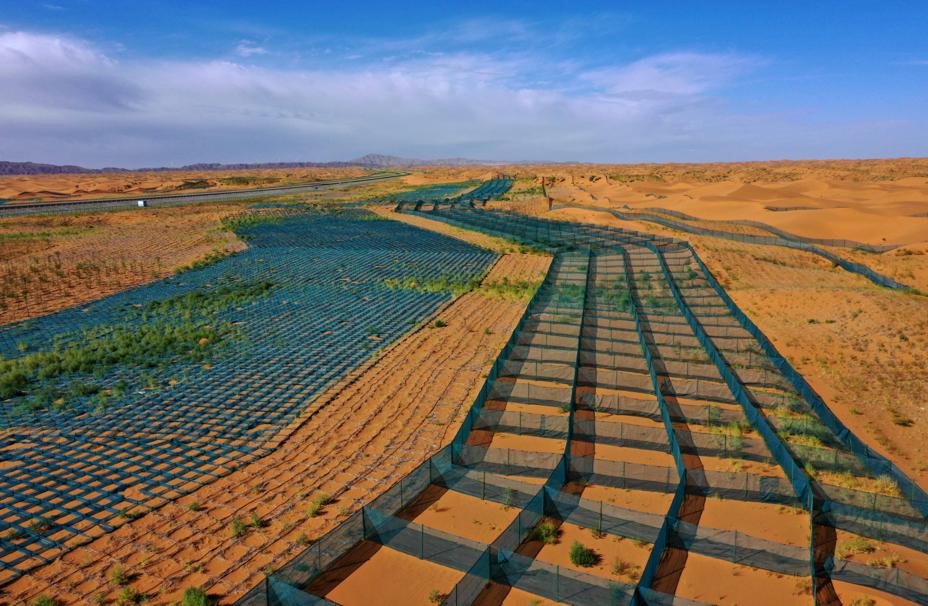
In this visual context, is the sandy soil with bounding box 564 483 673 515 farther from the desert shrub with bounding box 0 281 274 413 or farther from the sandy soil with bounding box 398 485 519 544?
the desert shrub with bounding box 0 281 274 413

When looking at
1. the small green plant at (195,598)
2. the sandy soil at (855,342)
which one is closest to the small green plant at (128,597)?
the small green plant at (195,598)

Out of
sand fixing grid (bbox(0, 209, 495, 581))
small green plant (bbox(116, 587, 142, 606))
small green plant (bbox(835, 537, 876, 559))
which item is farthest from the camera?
sand fixing grid (bbox(0, 209, 495, 581))

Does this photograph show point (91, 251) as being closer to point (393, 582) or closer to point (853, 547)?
point (393, 582)

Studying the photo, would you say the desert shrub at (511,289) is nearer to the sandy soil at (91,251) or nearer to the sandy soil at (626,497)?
the sandy soil at (626,497)

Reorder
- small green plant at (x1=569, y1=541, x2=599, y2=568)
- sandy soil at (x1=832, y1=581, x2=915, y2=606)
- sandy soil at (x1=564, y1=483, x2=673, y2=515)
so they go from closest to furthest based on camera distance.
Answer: sandy soil at (x1=832, y1=581, x2=915, y2=606), small green plant at (x1=569, y1=541, x2=599, y2=568), sandy soil at (x1=564, y1=483, x2=673, y2=515)

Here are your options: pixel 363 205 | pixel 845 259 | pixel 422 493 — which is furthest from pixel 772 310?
pixel 363 205

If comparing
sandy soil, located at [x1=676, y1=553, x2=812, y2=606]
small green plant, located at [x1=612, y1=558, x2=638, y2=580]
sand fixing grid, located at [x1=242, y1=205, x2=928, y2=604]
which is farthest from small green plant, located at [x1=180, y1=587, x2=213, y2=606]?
sandy soil, located at [x1=676, y1=553, x2=812, y2=606]

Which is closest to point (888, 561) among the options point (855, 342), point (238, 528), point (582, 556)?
point (582, 556)
